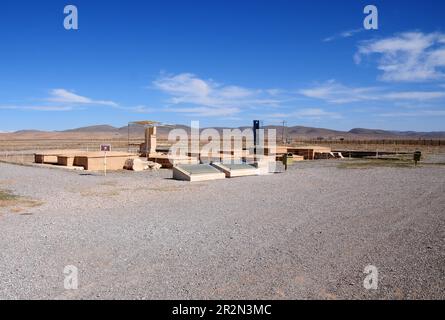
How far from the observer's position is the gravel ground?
509cm

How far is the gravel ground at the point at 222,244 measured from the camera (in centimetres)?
509

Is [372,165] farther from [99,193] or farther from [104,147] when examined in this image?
[99,193]

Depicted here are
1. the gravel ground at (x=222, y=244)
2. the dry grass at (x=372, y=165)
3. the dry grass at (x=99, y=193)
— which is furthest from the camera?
the dry grass at (x=372, y=165)

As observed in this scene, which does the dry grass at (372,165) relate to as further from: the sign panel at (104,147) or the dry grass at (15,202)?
the dry grass at (15,202)

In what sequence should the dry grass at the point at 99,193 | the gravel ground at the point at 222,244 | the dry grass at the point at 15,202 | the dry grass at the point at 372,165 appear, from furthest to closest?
the dry grass at the point at 372,165 → the dry grass at the point at 99,193 → the dry grass at the point at 15,202 → the gravel ground at the point at 222,244

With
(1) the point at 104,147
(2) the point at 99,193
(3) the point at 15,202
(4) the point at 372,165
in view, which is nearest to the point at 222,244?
(3) the point at 15,202

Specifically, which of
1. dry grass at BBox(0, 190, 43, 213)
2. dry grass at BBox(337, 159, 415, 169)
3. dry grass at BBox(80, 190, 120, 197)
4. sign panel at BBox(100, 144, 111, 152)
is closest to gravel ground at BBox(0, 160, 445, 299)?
dry grass at BBox(80, 190, 120, 197)

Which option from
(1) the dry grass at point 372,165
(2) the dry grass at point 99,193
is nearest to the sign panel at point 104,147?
(2) the dry grass at point 99,193

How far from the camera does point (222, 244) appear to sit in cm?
704

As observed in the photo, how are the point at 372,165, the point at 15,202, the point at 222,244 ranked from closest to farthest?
1. the point at 222,244
2. the point at 15,202
3. the point at 372,165
